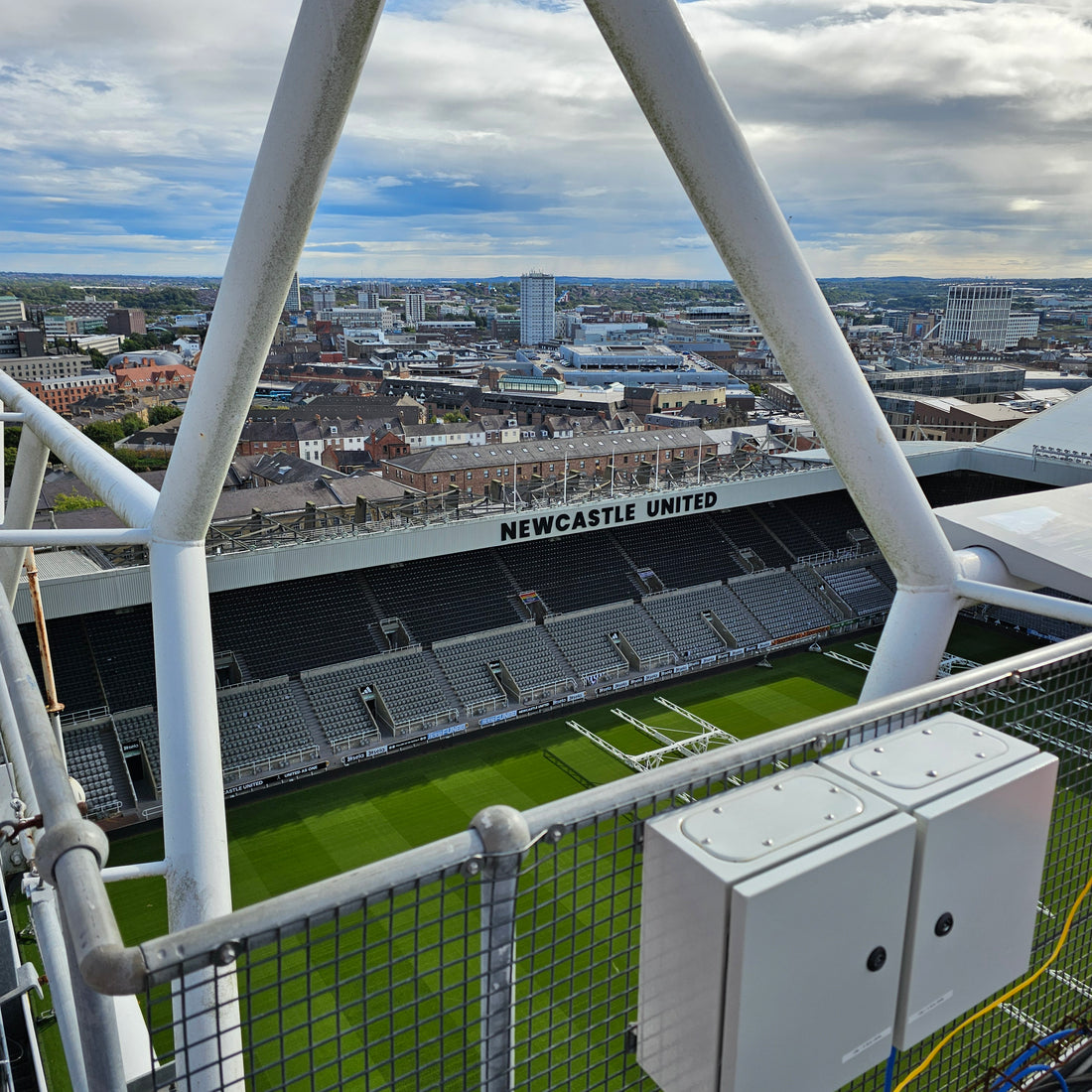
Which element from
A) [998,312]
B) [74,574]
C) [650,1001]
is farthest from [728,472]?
[998,312]

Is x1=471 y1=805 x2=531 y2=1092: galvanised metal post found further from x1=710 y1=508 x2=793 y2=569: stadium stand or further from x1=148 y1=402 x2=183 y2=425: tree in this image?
x1=148 y1=402 x2=183 y2=425: tree

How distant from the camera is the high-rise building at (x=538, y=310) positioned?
136375mm

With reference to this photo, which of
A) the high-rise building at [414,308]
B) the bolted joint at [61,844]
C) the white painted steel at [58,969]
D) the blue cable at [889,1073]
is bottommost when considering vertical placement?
the white painted steel at [58,969]

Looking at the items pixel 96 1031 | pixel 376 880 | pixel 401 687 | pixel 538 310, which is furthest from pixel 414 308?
pixel 96 1031

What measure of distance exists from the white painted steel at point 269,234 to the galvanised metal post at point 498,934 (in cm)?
201

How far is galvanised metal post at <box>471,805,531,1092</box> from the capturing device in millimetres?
1528

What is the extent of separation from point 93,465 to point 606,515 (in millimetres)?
15351

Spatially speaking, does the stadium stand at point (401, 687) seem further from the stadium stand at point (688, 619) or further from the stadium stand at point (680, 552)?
the stadium stand at point (680, 552)

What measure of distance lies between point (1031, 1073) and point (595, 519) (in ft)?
55.4

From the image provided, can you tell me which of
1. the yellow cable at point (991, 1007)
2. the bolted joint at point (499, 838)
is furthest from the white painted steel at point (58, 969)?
the yellow cable at point (991, 1007)

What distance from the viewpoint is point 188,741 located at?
11.5 ft

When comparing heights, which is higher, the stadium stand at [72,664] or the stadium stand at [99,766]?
the stadium stand at [72,664]

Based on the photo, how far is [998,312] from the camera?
110 metres

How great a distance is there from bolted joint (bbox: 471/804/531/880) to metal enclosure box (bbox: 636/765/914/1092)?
352 mm
